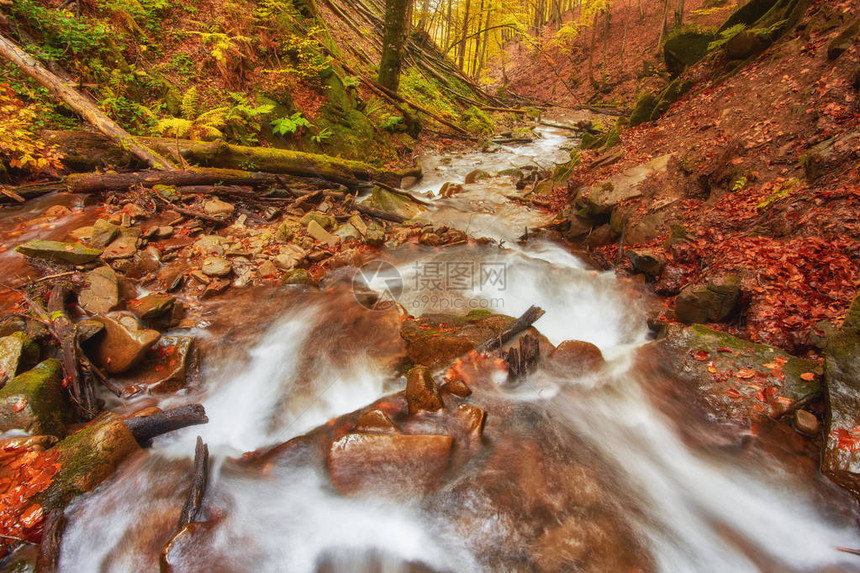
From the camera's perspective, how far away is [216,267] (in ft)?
17.7

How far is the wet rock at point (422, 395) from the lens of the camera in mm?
3463

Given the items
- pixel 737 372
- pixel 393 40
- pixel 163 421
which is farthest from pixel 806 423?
pixel 393 40

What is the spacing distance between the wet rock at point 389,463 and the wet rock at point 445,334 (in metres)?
1.23

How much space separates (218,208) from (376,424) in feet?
18.7

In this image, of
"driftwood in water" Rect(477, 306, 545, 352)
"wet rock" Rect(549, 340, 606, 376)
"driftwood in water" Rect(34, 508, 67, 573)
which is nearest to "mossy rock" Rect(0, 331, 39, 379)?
"driftwood in water" Rect(34, 508, 67, 573)

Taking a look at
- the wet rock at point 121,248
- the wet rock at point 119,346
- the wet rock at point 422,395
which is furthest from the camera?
the wet rock at point 121,248

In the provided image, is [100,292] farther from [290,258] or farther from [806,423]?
[806,423]

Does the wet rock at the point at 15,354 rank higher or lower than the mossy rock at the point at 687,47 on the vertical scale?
lower

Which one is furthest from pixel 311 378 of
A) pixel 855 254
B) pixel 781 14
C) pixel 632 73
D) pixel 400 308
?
pixel 632 73

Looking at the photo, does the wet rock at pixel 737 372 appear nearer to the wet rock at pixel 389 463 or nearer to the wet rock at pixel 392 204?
the wet rock at pixel 389 463

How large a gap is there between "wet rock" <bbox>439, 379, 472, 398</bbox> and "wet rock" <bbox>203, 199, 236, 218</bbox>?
5602 mm

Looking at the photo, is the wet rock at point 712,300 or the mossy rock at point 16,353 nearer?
the mossy rock at point 16,353

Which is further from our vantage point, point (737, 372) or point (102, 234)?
point (102, 234)

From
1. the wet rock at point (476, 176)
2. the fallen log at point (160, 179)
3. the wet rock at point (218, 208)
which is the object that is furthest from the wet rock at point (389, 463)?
the wet rock at point (476, 176)
